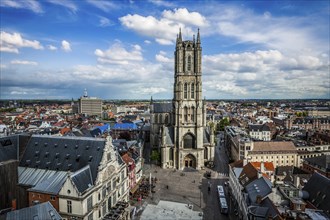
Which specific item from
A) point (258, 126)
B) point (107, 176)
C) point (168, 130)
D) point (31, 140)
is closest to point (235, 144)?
point (168, 130)

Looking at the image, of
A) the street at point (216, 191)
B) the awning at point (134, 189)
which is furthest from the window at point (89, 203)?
the street at point (216, 191)

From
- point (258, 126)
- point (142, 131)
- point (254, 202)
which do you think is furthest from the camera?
point (142, 131)

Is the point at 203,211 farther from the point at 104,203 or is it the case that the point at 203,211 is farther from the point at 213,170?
the point at 213,170

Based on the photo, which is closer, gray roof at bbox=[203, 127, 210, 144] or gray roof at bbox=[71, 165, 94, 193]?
gray roof at bbox=[71, 165, 94, 193]

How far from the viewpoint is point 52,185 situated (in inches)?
1847

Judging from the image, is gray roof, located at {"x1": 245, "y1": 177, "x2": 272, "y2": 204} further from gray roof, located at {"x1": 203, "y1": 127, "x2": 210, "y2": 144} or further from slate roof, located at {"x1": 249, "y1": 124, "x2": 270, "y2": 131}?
slate roof, located at {"x1": 249, "y1": 124, "x2": 270, "y2": 131}

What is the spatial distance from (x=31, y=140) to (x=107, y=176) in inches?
810

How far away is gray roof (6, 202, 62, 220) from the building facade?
194 ft

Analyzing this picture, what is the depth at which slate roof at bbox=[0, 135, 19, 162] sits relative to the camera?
52.0m

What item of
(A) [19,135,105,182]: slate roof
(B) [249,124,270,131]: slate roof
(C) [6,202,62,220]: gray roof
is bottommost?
(C) [6,202,62,220]: gray roof

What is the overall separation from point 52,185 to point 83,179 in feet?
20.8

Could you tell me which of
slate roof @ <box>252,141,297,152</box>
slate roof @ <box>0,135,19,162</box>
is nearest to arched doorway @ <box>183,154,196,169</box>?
slate roof @ <box>252,141,297,152</box>

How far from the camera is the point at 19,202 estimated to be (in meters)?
49.9

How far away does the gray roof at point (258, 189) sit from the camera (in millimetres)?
45469
